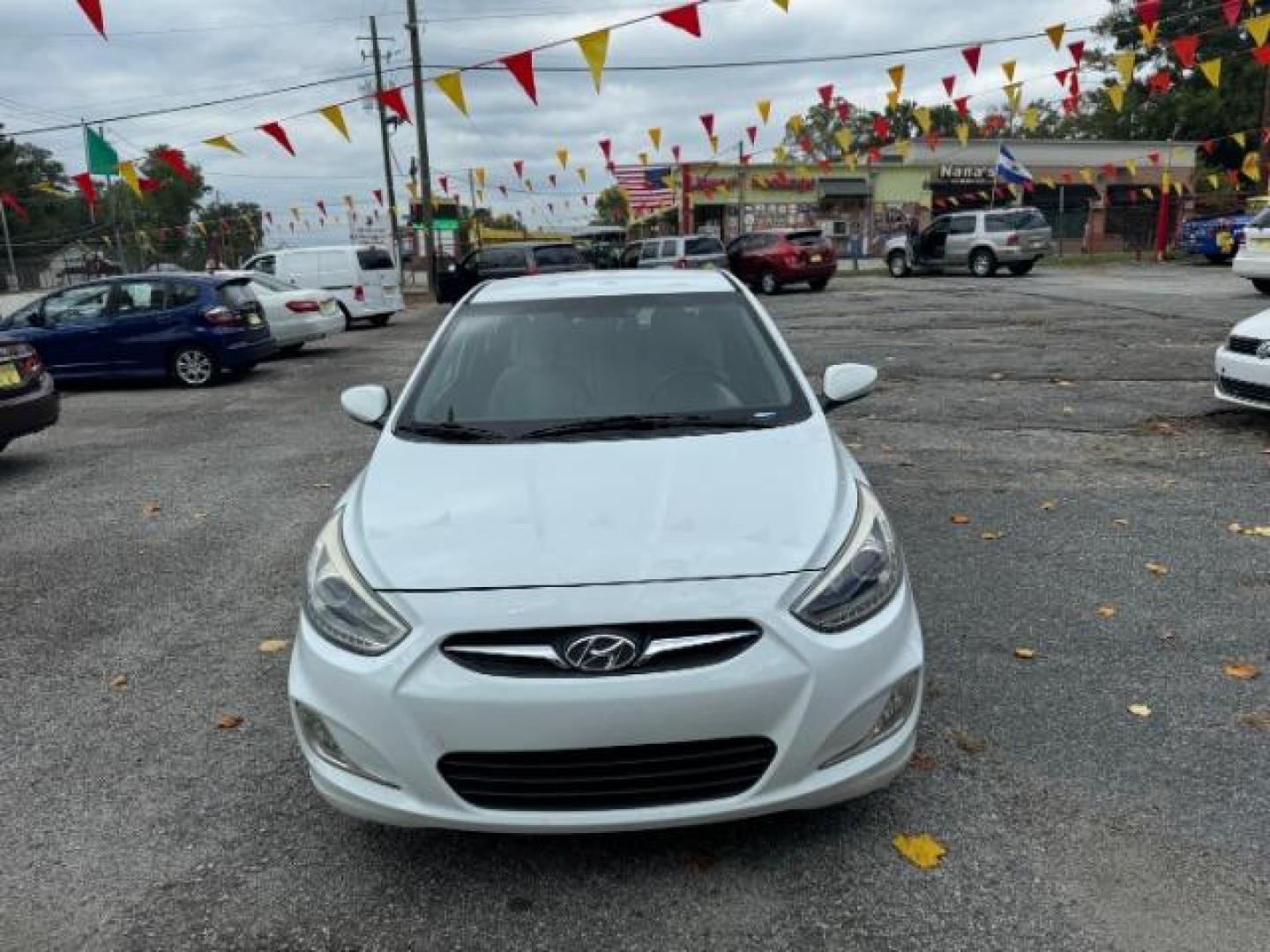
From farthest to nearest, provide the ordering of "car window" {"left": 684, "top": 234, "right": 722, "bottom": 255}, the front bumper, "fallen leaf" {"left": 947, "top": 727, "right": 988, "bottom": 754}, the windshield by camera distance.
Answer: "car window" {"left": 684, "top": 234, "right": 722, "bottom": 255} → the windshield → "fallen leaf" {"left": 947, "top": 727, "right": 988, "bottom": 754} → the front bumper

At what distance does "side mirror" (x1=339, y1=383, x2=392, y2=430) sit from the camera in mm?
4012

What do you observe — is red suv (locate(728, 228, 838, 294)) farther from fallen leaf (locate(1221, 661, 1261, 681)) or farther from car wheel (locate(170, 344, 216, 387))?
fallen leaf (locate(1221, 661, 1261, 681))

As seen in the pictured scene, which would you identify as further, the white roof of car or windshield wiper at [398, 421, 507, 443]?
the white roof of car

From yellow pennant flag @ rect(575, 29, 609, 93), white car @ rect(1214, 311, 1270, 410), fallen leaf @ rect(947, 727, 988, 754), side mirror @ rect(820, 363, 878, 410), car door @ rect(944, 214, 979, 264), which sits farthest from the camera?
car door @ rect(944, 214, 979, 264)

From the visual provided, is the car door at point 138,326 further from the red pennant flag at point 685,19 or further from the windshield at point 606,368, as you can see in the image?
the windshield at point 606,368

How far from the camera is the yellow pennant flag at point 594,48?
12.5 m

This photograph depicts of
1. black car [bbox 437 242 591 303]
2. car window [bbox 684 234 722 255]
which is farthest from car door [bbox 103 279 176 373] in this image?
car window [bbox 684 234 722 255]

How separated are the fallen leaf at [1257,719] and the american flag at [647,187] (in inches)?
1695

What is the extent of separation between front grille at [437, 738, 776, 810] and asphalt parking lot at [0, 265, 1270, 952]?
321 millimetres

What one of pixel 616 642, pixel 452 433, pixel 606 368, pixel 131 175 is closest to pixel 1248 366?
pixel 606 368

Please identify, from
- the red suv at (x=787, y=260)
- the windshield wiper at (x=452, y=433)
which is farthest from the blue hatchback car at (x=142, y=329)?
the red suv at (x=787, y=260)

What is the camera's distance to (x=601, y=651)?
7.76 feet

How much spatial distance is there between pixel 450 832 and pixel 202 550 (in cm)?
352

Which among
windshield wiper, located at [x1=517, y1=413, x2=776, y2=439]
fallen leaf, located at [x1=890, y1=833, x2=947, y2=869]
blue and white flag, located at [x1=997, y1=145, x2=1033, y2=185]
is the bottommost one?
fallen leaf, located at [x1=890, y1=833, x2=947, y2=869]
